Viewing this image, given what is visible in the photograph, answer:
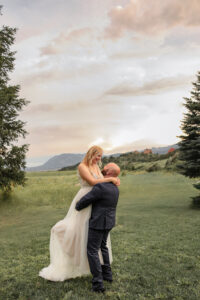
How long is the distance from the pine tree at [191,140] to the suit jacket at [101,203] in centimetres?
1304

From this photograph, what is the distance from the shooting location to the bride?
4.78m

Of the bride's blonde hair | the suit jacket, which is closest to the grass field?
the suit jacket

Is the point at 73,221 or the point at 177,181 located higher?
the point at 73,221

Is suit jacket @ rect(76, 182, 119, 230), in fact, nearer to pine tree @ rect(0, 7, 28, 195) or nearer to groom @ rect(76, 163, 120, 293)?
groom @ rect(76, 163, 120, 293)

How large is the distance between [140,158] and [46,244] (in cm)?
4914

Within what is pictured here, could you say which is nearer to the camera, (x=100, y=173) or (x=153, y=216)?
(x=100, y=173)

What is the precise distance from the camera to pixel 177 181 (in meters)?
31.5

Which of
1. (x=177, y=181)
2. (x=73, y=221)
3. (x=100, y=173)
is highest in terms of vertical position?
(x=100, y=173)

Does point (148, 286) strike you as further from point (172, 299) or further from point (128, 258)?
point (128, 258)

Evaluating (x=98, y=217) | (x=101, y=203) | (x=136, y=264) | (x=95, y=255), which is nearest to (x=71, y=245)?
(x=95, y=255)

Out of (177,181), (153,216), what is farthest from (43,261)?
(177,181)

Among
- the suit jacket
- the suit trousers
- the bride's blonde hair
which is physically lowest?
the suit trousers

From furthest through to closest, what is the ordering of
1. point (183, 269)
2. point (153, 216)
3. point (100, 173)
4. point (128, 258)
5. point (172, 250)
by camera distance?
point (153, 216) → point (172, 250) → point (128, 258) → point (183, 269) → point (100, 173)

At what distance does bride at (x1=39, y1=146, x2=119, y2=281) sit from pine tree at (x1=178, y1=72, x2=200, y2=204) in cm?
1310
